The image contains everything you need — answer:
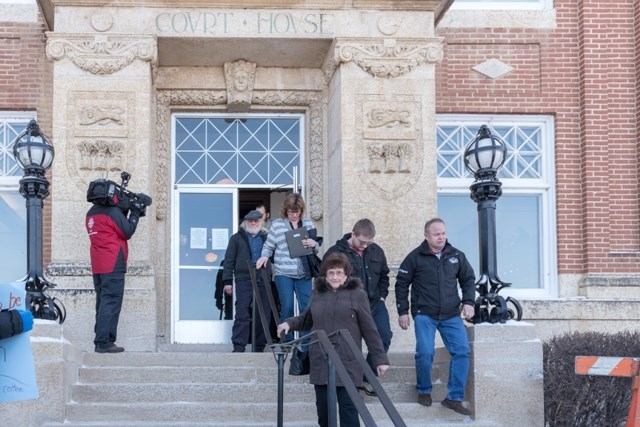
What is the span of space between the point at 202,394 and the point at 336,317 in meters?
2.27

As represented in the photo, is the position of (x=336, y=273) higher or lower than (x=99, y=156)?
lower

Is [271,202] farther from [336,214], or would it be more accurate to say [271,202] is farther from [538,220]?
[538,220]

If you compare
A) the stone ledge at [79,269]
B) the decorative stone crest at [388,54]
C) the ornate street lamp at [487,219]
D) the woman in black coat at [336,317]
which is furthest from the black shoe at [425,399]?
the decorative stone crest at [388,54]

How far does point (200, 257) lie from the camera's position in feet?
49.8

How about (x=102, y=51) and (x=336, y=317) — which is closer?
(x=336, y=317)

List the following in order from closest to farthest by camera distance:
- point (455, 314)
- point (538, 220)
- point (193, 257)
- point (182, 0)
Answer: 1. point (455, 314)
2. point (182, 0)
3. point (193, 257)
4. point (538, 220)

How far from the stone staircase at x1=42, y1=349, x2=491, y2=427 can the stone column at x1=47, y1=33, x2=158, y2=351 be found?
6.19 feet

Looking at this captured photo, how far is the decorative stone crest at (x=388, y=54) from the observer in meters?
14.0

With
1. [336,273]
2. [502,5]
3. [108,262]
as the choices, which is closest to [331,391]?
[336,273]

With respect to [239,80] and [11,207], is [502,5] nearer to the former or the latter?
[239,80]

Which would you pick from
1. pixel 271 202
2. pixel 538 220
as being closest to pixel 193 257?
pixel 271 202

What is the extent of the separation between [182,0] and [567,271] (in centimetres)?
636

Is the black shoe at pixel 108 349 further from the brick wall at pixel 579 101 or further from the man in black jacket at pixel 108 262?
the brick wall at pixel 579 101

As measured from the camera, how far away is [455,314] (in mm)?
10734
